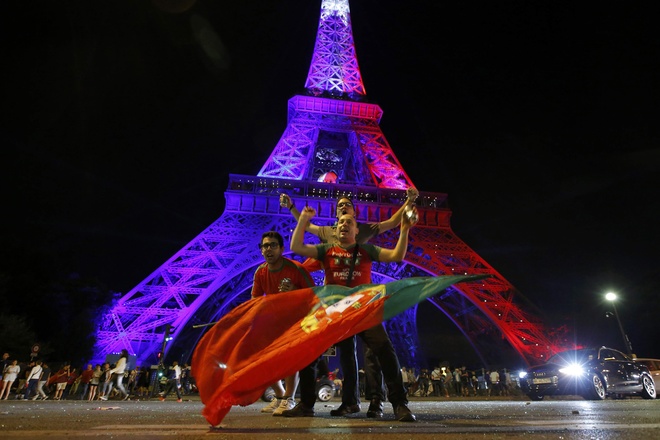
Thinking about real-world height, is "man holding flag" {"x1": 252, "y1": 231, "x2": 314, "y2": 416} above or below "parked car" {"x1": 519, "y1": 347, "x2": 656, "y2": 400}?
above

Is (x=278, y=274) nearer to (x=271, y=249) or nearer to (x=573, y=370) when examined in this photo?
(x=271, y=249)

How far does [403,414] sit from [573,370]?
29.8 feet

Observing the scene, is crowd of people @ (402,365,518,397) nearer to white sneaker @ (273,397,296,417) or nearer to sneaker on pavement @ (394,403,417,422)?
white sneaker @ (273,397,296,417)

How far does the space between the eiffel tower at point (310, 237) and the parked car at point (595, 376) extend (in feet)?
25.8

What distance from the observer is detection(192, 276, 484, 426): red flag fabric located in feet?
9.15

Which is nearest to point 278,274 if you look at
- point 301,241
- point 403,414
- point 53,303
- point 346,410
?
point 301,241

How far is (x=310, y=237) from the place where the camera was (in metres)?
23.6

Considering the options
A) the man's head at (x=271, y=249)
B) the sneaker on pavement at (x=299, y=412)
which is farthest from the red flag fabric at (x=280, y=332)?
the sneaker on pavement at (x=299, y=412)

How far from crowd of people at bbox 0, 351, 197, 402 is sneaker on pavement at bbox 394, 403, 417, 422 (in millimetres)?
11070

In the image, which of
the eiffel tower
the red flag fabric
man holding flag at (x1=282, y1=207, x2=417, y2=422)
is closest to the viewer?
the red flag fabric

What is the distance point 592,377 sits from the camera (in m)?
9.83

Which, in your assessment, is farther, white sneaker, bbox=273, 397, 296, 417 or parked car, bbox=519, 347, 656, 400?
parked car, bbox=519, 347, 656, 400

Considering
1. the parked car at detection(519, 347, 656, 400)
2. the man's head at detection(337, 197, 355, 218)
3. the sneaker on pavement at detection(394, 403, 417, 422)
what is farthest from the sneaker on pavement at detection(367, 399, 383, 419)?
the parked car at detection(519, 347, 656, 400)

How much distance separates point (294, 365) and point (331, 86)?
2918 centimetres
